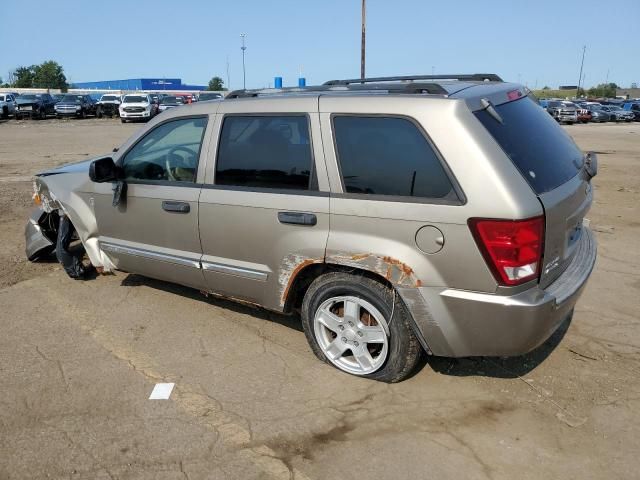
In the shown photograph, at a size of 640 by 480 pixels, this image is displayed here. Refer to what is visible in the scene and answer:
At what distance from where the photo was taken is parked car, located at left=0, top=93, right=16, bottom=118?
116 ft

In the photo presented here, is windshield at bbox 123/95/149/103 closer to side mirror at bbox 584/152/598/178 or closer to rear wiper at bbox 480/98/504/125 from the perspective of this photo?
side mirror at bbox 584/152/598/178

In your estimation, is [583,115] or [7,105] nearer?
[7,105]

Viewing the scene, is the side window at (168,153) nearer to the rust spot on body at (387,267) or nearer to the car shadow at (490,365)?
the rust spot on body at (387,267)

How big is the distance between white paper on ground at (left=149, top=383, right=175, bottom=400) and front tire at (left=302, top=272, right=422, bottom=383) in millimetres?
949

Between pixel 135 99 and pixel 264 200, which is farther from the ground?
pixel 135 99

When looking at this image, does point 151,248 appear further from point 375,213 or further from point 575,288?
point 575,288

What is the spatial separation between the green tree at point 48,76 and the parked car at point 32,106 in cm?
7940

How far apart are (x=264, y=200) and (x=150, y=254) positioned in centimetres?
133

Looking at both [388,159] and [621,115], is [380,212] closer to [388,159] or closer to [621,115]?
[388,159]

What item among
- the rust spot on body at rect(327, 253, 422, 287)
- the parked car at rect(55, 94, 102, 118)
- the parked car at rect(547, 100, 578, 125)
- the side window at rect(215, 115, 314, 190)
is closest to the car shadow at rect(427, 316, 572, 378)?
the rust spot on body at rect(327, 253, 422, 287)

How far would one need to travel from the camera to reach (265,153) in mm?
3555

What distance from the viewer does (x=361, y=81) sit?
4.42m

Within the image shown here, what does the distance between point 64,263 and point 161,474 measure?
3243mm

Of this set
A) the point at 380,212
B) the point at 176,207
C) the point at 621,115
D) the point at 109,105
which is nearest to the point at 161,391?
the point at 176,207
